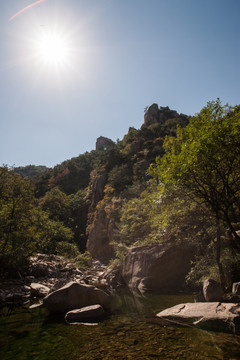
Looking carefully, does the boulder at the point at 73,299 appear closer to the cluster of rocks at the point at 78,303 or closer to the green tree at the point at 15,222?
the cluster of rocks at the point at 78,303

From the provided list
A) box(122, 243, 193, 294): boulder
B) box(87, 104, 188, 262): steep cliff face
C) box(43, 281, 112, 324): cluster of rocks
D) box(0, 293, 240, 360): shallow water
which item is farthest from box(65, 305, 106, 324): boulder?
box(87, 104, 188, 262): steep cliff face

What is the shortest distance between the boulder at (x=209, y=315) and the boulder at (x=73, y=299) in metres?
3.42

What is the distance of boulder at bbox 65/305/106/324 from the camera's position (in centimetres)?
905

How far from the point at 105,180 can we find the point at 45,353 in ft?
146

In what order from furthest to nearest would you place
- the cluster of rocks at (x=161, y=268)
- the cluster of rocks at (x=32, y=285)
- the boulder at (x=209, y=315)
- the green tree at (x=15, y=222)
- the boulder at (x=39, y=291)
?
1. the cluster of rocks at (x=161, y=268)
2. the green tree at (x=15, y=222)
3. the boulder at (x=39, y=291)
4. the cluster of rocks at (x=32, y=285)
5. the boulder at (x=209, y=315)

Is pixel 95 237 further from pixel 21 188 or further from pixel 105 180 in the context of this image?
pixel 21 188

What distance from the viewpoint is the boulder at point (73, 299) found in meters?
10.3

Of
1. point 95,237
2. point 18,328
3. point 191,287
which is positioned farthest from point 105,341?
point 95,237

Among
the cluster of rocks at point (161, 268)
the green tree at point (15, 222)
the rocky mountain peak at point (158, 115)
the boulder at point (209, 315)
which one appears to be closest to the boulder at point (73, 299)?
the boulder at point (209, 315)

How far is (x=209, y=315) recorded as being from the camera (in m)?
7.76

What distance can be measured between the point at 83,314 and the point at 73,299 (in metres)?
1.47

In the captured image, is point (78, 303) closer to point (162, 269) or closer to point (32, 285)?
point (32, 285)

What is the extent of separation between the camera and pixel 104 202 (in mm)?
43094

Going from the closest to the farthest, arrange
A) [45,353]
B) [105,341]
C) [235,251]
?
[45,353] < [105,341] < [235,251]
